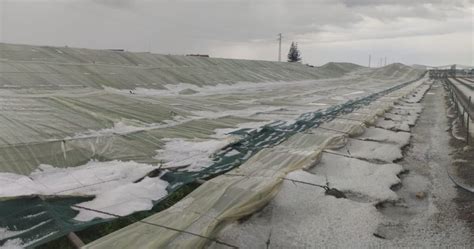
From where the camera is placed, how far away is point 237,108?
13305 mm

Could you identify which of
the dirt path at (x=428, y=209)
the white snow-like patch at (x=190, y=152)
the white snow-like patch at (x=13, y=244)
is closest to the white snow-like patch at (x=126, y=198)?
the white snow-like patch at (x=13, y=244)

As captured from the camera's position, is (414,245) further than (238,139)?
No

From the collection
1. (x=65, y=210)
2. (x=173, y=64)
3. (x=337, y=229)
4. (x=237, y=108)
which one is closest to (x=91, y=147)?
(x=65, y=210)

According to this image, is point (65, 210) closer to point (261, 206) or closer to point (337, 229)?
point (261, 206)

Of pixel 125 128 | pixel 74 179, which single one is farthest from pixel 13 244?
pixel 125 128

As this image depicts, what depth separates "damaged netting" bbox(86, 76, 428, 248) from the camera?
3670 mm

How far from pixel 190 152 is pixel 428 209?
3729 mm

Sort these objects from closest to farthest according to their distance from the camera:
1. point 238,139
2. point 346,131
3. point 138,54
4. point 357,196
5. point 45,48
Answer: point 357,196 < point 238,139 < point 346,131 < point 45,48 < point 138,54

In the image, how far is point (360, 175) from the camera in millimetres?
6500

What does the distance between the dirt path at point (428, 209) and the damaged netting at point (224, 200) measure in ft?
4.82

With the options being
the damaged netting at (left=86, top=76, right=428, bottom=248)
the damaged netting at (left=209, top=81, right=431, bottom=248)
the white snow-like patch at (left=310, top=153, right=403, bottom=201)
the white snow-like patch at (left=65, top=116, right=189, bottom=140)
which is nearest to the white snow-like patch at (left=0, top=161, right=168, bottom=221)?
the damaged netting at (left=86, top=76, right=428, bottom=248)

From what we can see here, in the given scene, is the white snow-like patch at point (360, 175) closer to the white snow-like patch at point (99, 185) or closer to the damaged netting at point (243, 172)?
the damaged netting at point (243, 172)

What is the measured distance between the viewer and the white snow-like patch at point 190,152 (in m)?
Answer: 6.21

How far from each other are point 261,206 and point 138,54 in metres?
19.8
